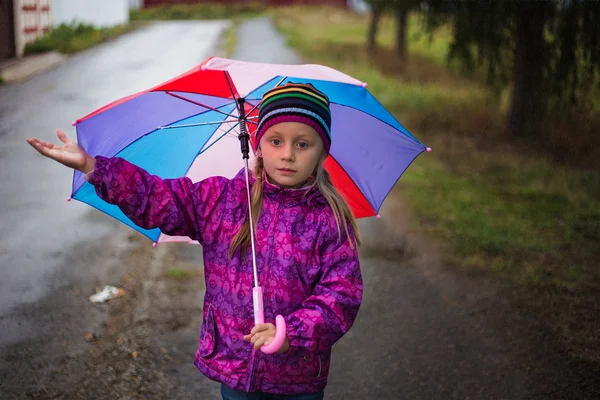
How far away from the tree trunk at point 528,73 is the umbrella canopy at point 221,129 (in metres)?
7.13

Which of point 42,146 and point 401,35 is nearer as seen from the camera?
point 42,146

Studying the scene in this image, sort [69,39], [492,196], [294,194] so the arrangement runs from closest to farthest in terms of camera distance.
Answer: [294,194]
[492,196]
[69,39]

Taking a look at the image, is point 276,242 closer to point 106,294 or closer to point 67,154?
point 67,154

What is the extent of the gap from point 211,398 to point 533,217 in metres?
4.49

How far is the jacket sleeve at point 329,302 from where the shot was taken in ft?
6.94

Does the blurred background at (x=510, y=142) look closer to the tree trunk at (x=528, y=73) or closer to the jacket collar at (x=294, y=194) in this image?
the tree trunk at (x=528, y=73)

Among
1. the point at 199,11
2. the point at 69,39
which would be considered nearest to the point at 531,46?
the point at 69,39

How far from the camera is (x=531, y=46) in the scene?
9656 mm

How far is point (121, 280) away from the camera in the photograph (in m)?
4.89

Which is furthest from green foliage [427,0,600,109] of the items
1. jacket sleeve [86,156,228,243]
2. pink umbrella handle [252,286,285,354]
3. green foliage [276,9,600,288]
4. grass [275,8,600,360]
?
pink umbrella handle [252,286,285,354]

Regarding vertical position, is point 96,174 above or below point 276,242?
above

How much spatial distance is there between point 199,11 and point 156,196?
41650 millimetres

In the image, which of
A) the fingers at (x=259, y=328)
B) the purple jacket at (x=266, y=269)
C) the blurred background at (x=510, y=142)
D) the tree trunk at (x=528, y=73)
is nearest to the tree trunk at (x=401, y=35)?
the blurred background at (x=510, y=142)

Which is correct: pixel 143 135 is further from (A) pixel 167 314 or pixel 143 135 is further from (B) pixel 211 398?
(A) pixel 167 314
